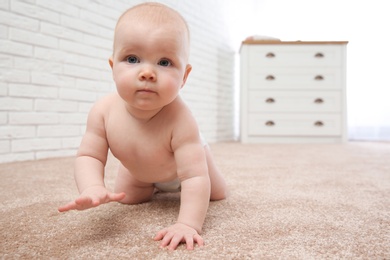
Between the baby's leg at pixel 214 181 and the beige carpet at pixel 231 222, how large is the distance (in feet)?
0.08

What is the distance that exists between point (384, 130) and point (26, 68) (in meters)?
3.20

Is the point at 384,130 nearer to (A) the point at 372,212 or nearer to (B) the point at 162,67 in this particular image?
(A) the point at 372,212

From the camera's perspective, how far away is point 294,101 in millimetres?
3113

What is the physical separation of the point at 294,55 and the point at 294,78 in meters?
0.21

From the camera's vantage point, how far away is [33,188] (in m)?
0.95

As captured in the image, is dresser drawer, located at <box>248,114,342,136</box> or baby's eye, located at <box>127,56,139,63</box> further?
dresser drawer, located at <box>248,114,342,136</box>

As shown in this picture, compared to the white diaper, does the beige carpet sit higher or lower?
lower

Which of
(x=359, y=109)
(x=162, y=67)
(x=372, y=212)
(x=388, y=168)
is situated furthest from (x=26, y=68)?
(x=359, y=109)

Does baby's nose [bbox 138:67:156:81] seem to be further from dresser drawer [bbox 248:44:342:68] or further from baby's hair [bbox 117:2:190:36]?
dresser drawer [bbox 248:44:342:68]

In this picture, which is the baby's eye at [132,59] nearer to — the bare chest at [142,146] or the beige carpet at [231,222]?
the bare chest at [142,146]

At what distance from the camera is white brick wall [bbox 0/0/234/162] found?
1.50 metres

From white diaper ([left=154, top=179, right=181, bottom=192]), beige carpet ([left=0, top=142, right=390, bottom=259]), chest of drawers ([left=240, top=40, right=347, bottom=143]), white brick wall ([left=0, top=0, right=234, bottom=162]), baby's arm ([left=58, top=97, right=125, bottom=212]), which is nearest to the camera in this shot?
beige carpet ([left=0, top=142, right=390, bottom=259])

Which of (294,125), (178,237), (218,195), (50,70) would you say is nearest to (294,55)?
(294,125)

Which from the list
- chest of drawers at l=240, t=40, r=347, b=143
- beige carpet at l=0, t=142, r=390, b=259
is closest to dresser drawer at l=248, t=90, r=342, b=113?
chest of drawers at l=240, t=40, r=347, b=143
